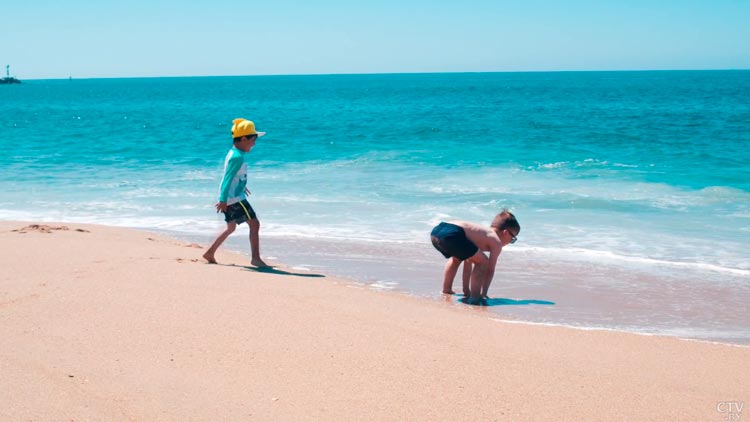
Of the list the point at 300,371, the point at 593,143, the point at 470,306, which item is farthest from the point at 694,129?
the point at 300,371

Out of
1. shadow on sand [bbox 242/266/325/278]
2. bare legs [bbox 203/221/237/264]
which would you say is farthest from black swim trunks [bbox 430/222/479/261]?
bare legs [bbox 203/221/237/264]

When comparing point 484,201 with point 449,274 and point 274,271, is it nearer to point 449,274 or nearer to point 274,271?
point 449,274

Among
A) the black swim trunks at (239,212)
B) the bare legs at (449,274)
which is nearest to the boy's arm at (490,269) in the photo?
the bare legs at (449,274)

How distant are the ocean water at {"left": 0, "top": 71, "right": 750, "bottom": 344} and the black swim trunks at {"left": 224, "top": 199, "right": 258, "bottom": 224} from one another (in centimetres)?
83

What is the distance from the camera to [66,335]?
14.4 feet

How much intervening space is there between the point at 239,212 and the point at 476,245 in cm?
226

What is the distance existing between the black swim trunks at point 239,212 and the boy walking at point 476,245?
179 centimetres

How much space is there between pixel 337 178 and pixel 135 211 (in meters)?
5.40

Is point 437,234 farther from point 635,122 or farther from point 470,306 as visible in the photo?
point 635,122

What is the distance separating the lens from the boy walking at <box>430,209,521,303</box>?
22.2 feet

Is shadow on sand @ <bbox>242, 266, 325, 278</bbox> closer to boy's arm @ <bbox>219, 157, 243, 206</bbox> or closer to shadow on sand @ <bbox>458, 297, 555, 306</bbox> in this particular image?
boy's arm @ <bbox>219, 157, 243, 206</bbox>

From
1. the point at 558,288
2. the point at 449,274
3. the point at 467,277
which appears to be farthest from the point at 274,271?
the point at 558,288

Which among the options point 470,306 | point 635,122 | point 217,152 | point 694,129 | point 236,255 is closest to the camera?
point 470,306

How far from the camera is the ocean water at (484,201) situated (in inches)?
284
